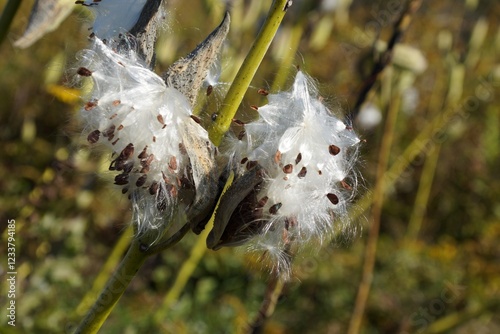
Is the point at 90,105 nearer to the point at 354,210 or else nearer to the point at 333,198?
the point at 333,198

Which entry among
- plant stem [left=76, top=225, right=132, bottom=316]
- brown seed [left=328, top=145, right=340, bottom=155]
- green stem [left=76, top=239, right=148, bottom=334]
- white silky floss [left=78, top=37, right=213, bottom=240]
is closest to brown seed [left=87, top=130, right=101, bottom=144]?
white silky floss [left=78, top=37, right=213, bottom=240]

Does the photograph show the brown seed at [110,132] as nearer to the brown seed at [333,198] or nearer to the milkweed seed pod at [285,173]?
the milkweed seed pod at [285,173]

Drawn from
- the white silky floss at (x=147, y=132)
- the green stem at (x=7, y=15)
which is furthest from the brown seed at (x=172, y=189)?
the green stem at (x=7, y=15)

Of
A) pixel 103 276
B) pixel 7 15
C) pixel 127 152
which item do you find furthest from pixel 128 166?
pixel 103 276

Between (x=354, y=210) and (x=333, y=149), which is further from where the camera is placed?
(x=354, y=210)

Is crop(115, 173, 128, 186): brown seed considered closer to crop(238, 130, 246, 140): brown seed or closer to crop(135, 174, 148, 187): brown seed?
crop(135, 174, 148, 187): brown seed

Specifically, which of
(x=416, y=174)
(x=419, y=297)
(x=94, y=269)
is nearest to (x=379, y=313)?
(x=419, y=297)
